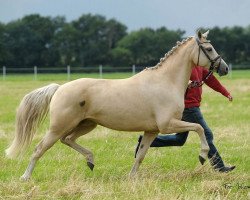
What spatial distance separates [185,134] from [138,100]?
131 cm

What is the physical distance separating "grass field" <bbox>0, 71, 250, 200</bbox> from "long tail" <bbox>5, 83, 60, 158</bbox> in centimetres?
43

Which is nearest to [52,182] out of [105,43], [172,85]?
[172,85]

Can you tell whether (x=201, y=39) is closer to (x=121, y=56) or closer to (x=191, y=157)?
(x=191, y=157)

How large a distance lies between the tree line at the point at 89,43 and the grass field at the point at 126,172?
5716 centimetres

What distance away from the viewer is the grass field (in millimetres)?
6625

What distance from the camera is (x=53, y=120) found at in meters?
7.88

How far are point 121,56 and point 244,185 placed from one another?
67.0 metres

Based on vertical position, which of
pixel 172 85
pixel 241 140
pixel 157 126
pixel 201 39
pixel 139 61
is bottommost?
pixel 139 61

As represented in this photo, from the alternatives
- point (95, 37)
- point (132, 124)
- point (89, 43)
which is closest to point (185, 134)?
→ point (132, 124)

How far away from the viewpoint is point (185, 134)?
8758 mm

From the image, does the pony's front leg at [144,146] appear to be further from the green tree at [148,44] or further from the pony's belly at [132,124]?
the green tree at [148,44]

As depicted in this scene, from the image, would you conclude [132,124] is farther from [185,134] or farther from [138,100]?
[185,134]

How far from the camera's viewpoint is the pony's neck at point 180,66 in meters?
8.07

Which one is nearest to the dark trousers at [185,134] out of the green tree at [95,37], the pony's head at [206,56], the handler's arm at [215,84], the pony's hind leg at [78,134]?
the handler's arm at [215,84]
